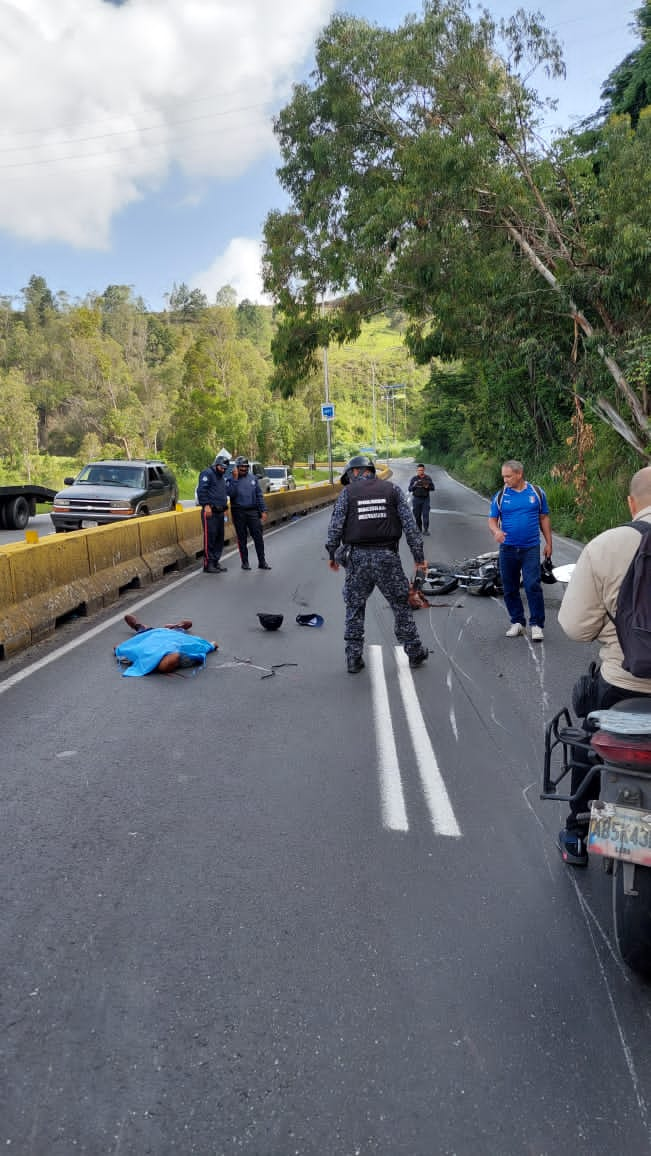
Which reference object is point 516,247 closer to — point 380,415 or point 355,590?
point 355,590

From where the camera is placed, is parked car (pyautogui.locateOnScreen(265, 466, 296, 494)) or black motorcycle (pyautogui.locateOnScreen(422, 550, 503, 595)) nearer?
black motorcycle (pyautogui.locateOnScreen(422, 550, 503, 595))

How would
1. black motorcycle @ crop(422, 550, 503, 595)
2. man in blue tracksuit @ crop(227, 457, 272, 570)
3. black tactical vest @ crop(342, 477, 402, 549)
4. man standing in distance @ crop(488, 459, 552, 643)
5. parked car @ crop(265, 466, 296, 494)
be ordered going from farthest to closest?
1. parked car @ crop(265, 466, 296, 494)
2. man in blue tracksuit @ crop(227, 457, 272, 570)
3. black motorcycle @ crop(422, 550, 503, 595)
4. man standing in distance @ crop(488, 459, 552, 643)
5. black tactical vest @ crop(342, 477, 402, 549)

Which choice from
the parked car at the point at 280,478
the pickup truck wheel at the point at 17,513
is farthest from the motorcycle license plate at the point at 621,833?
the parked car at the point at 280,478

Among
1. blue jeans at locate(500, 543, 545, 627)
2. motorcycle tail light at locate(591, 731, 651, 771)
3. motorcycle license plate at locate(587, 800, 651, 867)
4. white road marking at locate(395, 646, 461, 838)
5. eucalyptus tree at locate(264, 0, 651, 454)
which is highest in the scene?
eucalyptus tree at locate(264, 0, 651, 454)

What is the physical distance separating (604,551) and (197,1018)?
224cm

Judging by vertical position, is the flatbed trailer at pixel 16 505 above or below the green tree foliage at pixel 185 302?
below

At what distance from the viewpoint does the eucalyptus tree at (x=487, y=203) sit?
1788 centimetres

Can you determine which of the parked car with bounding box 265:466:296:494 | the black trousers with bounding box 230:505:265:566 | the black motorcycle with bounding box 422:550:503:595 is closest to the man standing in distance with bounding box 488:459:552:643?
the black motorcycle with bounding box 422:550:503:595

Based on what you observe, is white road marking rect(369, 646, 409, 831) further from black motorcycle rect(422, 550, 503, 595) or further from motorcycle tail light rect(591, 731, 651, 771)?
black motorcycle rect(422, 550, 503, 595)

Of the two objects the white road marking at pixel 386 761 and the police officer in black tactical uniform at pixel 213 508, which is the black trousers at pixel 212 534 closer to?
the police officer in black tactical uniform at pixel 213 508

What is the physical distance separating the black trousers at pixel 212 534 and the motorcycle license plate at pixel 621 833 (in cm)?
1230

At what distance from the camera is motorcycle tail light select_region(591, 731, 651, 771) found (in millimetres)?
3018

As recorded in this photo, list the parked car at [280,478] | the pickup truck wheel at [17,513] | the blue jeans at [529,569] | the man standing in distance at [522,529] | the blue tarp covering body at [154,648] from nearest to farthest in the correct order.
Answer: the blue tarp covering body at [154,648], the man standing in distance at [522,529], the blue jeans at [529,569], the pickup truck wheel at [17,513], the parked car at [280,478]

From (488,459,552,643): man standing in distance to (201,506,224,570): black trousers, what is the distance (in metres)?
7.03
